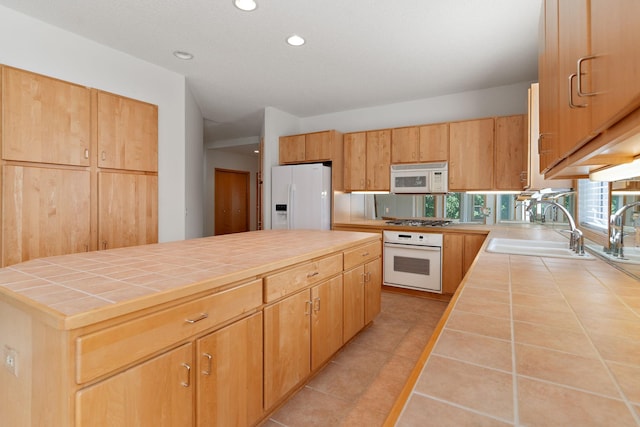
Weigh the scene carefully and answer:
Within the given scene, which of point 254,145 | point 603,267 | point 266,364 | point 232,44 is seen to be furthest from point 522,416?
point 254,145

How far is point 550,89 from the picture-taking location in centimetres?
112

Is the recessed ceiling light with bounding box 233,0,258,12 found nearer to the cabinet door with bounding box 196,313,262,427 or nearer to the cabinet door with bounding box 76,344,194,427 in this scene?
the cabinet door with bounding box 196,313,262,427

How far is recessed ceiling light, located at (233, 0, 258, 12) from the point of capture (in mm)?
2140

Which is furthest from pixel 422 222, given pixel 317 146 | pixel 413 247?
pixel 317 146

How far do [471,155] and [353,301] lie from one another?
7.90 feet

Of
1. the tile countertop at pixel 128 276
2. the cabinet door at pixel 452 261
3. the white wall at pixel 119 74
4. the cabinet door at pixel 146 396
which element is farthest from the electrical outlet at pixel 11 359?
the cabinet door at pixel 452 261

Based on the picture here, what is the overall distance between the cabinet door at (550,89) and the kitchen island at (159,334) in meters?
1.25

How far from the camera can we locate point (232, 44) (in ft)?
9.01

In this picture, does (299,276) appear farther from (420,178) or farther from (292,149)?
(292,149)

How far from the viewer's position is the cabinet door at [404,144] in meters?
3.97

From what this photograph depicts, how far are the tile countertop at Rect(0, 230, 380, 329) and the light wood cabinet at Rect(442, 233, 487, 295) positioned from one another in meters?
2.12

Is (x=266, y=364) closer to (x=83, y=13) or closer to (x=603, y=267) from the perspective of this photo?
(x=603, y=267)

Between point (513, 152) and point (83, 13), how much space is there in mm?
4180

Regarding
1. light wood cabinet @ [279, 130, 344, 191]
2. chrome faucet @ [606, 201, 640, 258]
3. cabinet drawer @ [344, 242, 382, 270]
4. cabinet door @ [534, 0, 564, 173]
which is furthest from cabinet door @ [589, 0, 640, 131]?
light wood cabinet @ [279, 130, 344, 191]
